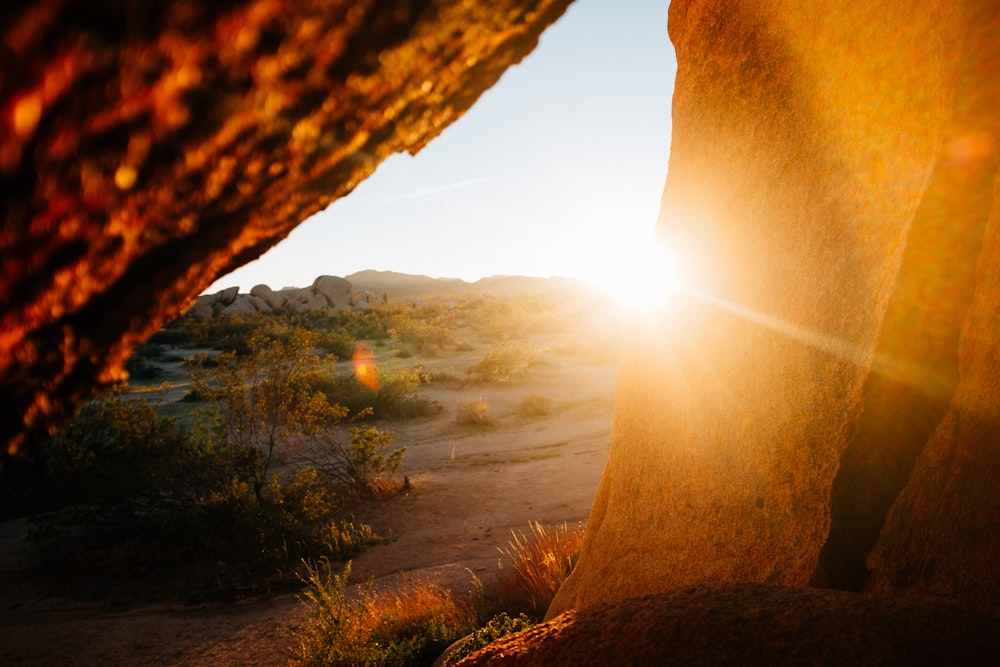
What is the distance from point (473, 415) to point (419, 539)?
22.5 ft

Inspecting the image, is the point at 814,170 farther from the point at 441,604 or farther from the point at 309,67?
the point at 441,604

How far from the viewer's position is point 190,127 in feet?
2.05

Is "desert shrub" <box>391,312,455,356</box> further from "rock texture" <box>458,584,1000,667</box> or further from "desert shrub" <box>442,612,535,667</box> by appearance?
"rock texture" <box>458,584,1000,667</box>

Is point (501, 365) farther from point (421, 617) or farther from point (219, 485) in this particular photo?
point (421, 617)

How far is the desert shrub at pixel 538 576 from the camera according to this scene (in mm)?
5398

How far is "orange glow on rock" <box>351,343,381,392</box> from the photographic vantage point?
17.1 m

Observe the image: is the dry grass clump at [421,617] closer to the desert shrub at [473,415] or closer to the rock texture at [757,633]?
the rock texture at [757,633]

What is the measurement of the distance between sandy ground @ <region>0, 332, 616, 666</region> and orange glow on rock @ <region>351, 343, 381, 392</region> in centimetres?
221

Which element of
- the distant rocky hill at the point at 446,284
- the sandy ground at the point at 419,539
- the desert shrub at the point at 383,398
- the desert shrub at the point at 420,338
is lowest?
the sandy ground at the point at 419,539

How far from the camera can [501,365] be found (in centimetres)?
2053

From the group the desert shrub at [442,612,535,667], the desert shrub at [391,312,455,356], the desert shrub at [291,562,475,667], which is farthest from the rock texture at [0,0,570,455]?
the desert shrub at [391,312,455,356]

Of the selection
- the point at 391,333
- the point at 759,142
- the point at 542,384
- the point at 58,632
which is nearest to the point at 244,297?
the point at 391,333

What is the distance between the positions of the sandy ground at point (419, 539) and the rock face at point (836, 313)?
4.21m

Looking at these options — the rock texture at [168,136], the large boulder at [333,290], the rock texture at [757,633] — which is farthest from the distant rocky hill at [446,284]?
the rock texture at [168,136]
